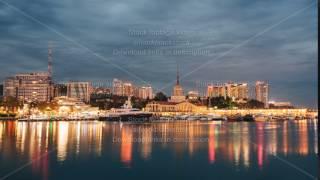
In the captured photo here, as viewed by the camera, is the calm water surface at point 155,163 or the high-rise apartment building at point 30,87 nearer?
the calm water surface at point 155,163

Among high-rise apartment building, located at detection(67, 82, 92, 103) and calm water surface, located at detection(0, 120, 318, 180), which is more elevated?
high-rise apartment building, located at detection(67, 82, 92, 103)

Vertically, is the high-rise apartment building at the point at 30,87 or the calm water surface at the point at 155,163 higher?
the high-rise apartment building at the point at 30,87

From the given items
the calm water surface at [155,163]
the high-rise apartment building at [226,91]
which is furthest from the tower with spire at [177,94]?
the calm water surface at [155,163]

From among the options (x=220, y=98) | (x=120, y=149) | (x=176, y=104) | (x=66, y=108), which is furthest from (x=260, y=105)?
(x=120, y=149)

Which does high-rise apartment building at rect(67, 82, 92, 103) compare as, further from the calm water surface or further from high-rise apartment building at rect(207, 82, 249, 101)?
the calm water surface

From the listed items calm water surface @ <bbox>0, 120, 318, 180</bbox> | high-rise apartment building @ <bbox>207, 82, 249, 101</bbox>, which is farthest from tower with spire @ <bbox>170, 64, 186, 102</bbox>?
calm water surface @ <bbox>0, 120, 318, 180</bbox>

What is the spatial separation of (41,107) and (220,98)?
50.4 m

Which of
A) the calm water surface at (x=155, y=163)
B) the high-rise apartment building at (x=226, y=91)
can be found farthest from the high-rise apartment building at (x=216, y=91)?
the calm water surface at (x=155, y=163)

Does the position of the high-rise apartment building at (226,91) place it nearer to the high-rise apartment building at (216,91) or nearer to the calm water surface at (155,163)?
the high-rise apartment building at (216,91)

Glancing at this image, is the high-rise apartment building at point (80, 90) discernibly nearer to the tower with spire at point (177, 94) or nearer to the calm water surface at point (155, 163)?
the tower with spire at point (177, 94)

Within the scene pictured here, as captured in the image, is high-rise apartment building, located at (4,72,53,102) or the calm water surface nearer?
the calm water surface

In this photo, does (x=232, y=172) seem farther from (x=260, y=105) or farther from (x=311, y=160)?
(x=260, y=105)

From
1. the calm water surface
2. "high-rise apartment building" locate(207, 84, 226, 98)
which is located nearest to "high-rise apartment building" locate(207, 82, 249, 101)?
"high-rise apartment building" locate(207, 84, 226, 98)

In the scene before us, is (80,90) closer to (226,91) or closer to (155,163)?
(226,91)
